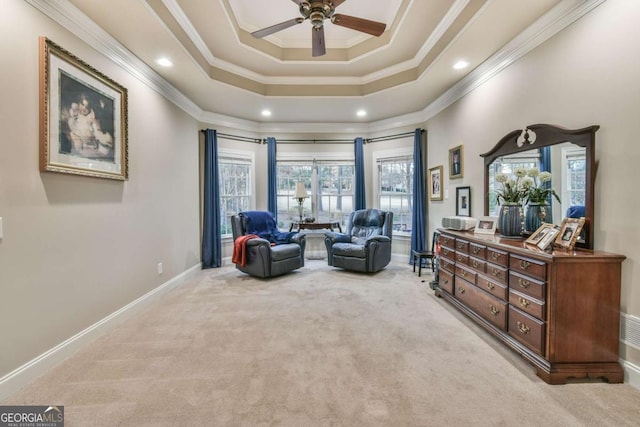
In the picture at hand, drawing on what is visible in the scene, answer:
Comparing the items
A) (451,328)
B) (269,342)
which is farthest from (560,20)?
(269,342)

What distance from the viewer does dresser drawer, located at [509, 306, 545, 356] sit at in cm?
181

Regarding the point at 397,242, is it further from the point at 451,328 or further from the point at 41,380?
the point at 41,380

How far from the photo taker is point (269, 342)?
88.9 inches

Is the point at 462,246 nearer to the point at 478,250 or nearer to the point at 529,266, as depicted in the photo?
the point at 478,250

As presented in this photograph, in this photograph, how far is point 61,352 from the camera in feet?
6.64

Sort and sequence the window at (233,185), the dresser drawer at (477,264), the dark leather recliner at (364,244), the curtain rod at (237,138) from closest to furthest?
the dresser drawer at (477,264) → the dark leather recliner at (364,244) → the curtain rod at (237,138) → the window at (233,185)

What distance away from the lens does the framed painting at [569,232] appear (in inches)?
74.1

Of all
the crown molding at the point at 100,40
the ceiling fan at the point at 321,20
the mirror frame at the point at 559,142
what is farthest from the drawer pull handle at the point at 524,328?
the crown molding at the point at 100,40

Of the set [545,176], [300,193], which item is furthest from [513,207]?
[300,193]

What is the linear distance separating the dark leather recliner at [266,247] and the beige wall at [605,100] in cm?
321

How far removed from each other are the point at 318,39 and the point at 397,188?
3377 millimetres

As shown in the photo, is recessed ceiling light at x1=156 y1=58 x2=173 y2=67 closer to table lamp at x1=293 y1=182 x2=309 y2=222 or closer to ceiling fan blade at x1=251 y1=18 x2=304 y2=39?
ceiling fan blade at x1=251 y1=18 x2=304 y2=39

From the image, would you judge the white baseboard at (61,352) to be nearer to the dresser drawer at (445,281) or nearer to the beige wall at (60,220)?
the beige wall at (60,220)

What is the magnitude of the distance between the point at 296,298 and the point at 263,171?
2983mm
